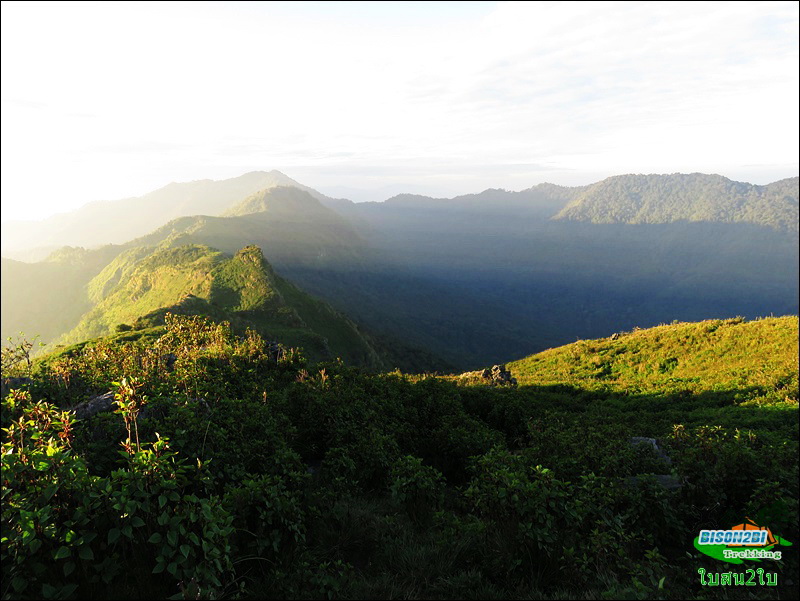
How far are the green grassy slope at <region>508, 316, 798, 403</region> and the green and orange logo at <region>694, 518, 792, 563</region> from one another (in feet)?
42.0

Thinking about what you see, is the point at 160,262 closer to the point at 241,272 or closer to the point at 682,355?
the point at 241,272

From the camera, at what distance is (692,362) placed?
860 inches

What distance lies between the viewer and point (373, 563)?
5094mm

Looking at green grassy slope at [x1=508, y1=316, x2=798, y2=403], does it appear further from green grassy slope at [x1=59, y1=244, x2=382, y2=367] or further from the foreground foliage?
green grassy slope at [x1=59, y1=244, x2=382, y2=367]

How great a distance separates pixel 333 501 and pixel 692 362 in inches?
935

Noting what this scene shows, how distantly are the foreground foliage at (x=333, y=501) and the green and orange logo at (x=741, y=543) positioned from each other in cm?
12

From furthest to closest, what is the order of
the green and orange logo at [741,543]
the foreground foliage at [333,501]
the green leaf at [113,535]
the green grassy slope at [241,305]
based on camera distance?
the green grassy slope at [241,305] → the green and orange logo at [741,543] → the foreground foliage at [333,501] → the green leaf at [113,535]

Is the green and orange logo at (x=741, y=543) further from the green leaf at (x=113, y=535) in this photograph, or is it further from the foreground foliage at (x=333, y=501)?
the green leaf at (x=113, y=535)

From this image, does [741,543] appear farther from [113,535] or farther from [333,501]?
[113,535]

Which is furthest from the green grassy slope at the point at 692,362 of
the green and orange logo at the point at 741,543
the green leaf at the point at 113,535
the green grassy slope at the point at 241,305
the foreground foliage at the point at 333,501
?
the green grassy slope at the point at 241,305

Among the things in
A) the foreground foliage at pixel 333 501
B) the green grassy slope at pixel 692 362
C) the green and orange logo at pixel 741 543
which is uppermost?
the foreground foliage at pixel 333 501

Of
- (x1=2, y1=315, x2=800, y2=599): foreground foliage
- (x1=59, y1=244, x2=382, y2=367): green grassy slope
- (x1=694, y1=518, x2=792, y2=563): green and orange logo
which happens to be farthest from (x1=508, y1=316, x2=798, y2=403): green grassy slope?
(x1=59, y1=244, x2=382, y2=367): green grassy slope

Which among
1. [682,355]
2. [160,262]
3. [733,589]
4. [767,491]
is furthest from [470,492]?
[160,262]

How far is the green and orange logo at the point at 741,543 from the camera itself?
481 centimetres
